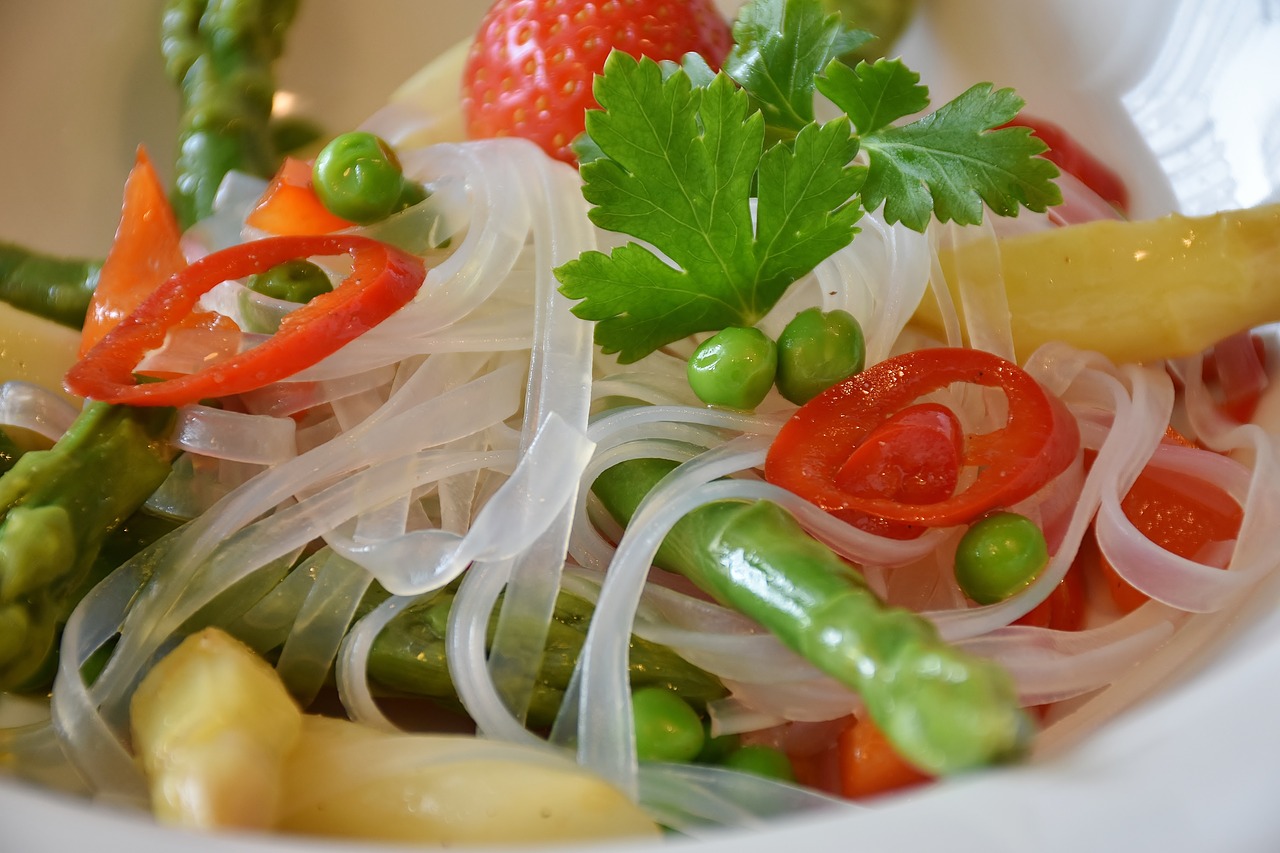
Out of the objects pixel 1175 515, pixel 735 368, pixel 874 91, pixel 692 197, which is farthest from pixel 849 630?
pixel 874 91

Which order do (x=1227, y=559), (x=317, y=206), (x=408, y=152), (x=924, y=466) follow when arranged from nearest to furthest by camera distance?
(x=924, y=466)
(x=1227, y=559)
(x=317, y=206)
(x=408, y=152)

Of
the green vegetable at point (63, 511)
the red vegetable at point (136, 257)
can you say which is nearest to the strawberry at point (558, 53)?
the red vegetable at point (136, 257)

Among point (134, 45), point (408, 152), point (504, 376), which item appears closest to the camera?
point (504, 376)

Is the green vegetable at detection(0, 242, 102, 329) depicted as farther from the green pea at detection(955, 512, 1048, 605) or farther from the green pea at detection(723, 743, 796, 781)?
the green pea at detection(955, 512, 1048, 605)

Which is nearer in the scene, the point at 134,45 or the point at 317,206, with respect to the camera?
the point at 317,206

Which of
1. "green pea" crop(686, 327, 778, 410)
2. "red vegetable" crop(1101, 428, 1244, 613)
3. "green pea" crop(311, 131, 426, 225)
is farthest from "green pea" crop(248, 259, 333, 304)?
"red vegetable" crop(1101, 428, 1244, 613)

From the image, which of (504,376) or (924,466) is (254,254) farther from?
(924,466)

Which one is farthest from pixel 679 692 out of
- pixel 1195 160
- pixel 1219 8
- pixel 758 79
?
pixel 1219 8
